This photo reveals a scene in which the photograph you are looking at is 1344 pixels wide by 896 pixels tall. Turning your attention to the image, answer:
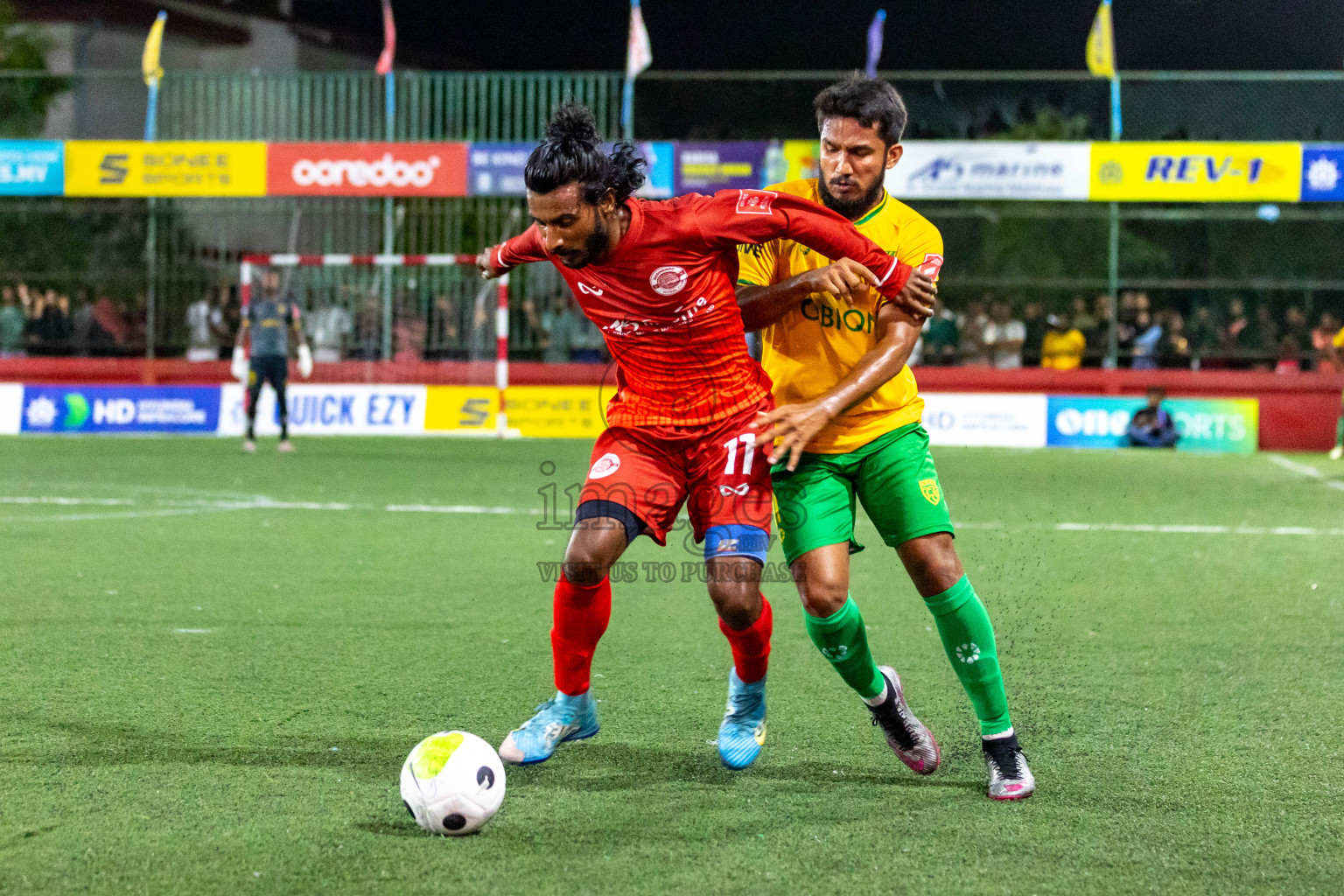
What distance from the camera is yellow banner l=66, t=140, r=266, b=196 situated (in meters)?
18.4

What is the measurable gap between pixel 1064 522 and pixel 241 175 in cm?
1303

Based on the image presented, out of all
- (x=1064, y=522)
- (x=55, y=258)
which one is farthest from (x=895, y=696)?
(x=55, y=258)

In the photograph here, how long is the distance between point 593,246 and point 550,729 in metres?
1.40

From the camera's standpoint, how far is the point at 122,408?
18156mm

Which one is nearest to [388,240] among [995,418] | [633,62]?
[633,62]

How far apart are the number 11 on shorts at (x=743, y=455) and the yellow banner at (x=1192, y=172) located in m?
15.0

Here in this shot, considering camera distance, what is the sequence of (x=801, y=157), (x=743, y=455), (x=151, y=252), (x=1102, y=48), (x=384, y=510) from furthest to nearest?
(x=151, y=252), (x=1102, y=48), (x=801, y=157), (x=384, y=510), (x=743, y=455)

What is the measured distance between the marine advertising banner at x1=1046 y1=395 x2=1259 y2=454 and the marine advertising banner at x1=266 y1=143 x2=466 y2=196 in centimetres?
860

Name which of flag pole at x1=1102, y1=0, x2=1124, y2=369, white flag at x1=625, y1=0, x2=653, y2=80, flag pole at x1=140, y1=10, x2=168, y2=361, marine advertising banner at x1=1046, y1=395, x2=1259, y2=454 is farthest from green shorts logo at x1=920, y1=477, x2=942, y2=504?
flag pole at x1=140, y1=10, x2=168, y2=361

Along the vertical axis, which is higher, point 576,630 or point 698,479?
point 698,479

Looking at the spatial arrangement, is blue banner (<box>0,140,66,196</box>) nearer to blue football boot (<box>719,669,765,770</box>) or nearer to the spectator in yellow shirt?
the spectator in yellow shirt

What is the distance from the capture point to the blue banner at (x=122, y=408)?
59.0 ft

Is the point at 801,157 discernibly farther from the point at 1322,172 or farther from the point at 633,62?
the point at 1322,172

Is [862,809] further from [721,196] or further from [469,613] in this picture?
[469,613]
